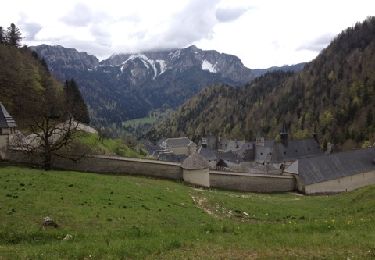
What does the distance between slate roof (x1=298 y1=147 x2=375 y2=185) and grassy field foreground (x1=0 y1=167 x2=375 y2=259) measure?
26.8 metres

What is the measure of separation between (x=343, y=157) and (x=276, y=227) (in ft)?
216

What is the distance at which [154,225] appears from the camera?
22953mm

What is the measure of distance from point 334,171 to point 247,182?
27.0 m

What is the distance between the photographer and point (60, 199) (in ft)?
91.2

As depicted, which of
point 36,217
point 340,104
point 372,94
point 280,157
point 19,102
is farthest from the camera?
point 340,104

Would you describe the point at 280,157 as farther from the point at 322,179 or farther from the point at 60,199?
the point at 60,199

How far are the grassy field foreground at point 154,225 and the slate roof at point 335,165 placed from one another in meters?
26.8

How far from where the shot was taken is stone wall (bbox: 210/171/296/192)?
50719mm

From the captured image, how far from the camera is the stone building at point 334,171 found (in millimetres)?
66188

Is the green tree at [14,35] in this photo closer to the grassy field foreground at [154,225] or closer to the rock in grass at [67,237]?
the grassy field foreground at [154,225]

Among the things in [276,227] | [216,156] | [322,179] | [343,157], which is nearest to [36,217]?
[276,227]

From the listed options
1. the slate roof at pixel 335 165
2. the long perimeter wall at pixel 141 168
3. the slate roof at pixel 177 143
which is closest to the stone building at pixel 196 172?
the long perimeter wall at pixel 141 168

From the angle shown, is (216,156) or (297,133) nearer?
(216,156)

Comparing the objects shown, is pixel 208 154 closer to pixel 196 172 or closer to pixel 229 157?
pixel 229 157
